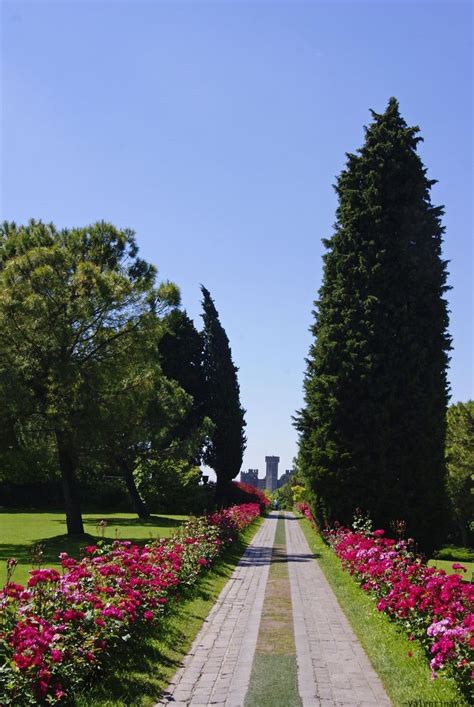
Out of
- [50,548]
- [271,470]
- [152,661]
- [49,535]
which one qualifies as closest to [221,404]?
[49,535]

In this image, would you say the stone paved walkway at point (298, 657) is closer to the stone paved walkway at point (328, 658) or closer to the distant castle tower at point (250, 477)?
the stone paved walkway at point (328, 658)

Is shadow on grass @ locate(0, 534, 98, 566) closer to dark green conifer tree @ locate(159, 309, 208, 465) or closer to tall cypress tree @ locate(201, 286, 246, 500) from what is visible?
tall cypress tree @ locate(201, 286, 246, 500)

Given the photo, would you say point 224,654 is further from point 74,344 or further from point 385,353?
point 74,344

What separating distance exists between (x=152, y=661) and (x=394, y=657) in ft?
8.93

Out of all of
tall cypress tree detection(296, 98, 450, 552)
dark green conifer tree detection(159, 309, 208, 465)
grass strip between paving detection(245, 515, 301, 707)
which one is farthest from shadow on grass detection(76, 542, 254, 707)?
dark green conifer tree detection(159, 309, 208, 465)

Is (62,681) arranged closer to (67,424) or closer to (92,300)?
(67,424)

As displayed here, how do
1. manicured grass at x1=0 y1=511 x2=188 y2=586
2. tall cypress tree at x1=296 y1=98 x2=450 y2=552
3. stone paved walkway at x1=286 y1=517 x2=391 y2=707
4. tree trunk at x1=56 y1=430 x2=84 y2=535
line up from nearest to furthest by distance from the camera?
stone paved walkway at x1=286 y1=517 x2=391 y2=707 → manicured grass at x1=0 y1=511 x2=188 y2=586 → tall cypress tree at x1=296 y1=98 x2=450 y2=552 → tree trunk at x1=56 y1=430 x2=84 y2=535

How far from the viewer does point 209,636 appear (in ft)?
26.8

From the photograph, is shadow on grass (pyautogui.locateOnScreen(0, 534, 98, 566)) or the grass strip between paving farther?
shadow on grass (pyautogui.locateOnScreen(0, 534, 98, 566))

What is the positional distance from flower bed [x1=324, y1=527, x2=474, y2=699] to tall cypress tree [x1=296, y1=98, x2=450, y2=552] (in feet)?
20.7

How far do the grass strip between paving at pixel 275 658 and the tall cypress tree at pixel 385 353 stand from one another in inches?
280

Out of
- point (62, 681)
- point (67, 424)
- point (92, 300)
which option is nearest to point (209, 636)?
point (62, 681)

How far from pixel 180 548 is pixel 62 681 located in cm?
669

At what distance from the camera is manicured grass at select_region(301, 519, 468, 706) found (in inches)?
226
